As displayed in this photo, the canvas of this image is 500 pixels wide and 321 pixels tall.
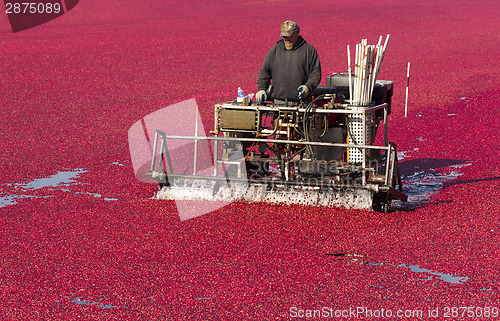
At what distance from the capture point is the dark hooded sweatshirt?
35.7 ft

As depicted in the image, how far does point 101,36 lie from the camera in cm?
3350

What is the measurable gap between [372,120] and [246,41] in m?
21.1

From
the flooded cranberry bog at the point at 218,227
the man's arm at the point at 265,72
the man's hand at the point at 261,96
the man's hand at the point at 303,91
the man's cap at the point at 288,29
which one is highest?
the man's cap at the point at 288,29

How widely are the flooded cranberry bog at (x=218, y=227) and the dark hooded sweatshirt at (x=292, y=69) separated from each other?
5.84 ft

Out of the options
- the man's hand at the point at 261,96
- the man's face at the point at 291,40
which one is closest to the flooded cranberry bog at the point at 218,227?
the man's hand at the point at 261,96

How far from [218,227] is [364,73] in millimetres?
3061

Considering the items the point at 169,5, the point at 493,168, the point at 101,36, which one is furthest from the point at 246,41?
the point at 493,168

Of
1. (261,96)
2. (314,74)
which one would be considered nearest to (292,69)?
(314,74)

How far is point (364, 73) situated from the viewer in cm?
1059

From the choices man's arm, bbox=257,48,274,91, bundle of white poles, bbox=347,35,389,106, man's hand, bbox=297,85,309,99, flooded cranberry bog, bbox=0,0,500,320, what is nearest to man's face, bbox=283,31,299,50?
man's arm, bbox=257,48,274,91

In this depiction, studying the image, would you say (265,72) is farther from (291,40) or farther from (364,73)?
(364,73)

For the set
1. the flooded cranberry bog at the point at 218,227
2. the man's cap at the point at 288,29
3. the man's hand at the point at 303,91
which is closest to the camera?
the flooded cranberry bog at the point at 218,227

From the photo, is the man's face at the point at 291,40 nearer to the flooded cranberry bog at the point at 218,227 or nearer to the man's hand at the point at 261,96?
the man's hand at the point at 261,96

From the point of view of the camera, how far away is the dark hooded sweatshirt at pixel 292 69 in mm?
10867
